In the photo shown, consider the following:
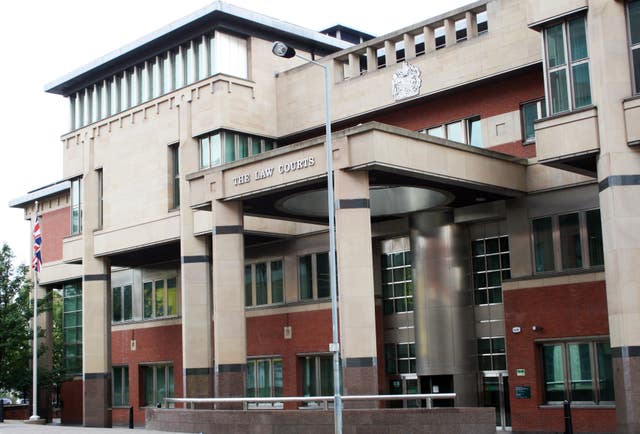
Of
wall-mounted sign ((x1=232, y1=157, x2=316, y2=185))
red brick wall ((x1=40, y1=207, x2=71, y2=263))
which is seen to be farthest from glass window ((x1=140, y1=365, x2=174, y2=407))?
wall-mounted sign ((x1=232, y1=157, x2=316, y2=185))

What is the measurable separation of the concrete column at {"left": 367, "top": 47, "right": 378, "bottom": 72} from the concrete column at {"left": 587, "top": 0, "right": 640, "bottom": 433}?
13.0 meters

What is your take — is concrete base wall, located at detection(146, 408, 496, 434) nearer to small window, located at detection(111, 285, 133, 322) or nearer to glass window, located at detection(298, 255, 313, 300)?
glass window, located at detection(298, 255, 313, 300)

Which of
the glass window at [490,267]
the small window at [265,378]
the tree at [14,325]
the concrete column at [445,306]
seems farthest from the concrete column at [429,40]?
the tree at [14,325]

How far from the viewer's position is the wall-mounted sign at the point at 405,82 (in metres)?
37.3

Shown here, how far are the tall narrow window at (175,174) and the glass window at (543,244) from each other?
57.8 ft

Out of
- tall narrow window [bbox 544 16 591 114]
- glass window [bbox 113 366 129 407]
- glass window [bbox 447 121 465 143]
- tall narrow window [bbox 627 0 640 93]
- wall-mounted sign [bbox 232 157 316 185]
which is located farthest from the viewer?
glass window [bbox 113 366 129 407]

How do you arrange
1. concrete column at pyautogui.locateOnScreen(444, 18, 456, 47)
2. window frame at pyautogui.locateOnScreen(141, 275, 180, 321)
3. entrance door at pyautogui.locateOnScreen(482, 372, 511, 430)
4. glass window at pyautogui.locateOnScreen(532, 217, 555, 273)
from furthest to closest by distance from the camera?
window frame at pyautogui.locateOnScreen(141, 275, 180, 321) < concrete column at pyautogui.locateOnScreen(444, 18, 456, 47) < entrance door at pyautogui.locateOnScreen(482, 372, 511, 430) < glass window at pyautogui.locateOnScreen(532, 217, 555, 273)

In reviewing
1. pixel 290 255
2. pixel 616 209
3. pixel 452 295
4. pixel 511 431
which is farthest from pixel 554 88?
pixel 290 255

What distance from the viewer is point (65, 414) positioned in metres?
56.4

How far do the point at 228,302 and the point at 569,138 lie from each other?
13686 millimetres

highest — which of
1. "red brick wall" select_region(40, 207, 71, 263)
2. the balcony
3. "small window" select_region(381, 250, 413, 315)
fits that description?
"red brick wall" select_region(40, 207, 71, 263)

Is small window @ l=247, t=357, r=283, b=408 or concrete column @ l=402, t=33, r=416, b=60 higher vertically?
concrete column @ l=402, t=33, r=416, b=60

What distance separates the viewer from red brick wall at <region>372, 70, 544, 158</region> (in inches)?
1353

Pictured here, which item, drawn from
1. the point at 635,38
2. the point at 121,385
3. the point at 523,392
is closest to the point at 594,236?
the point at 523,392
